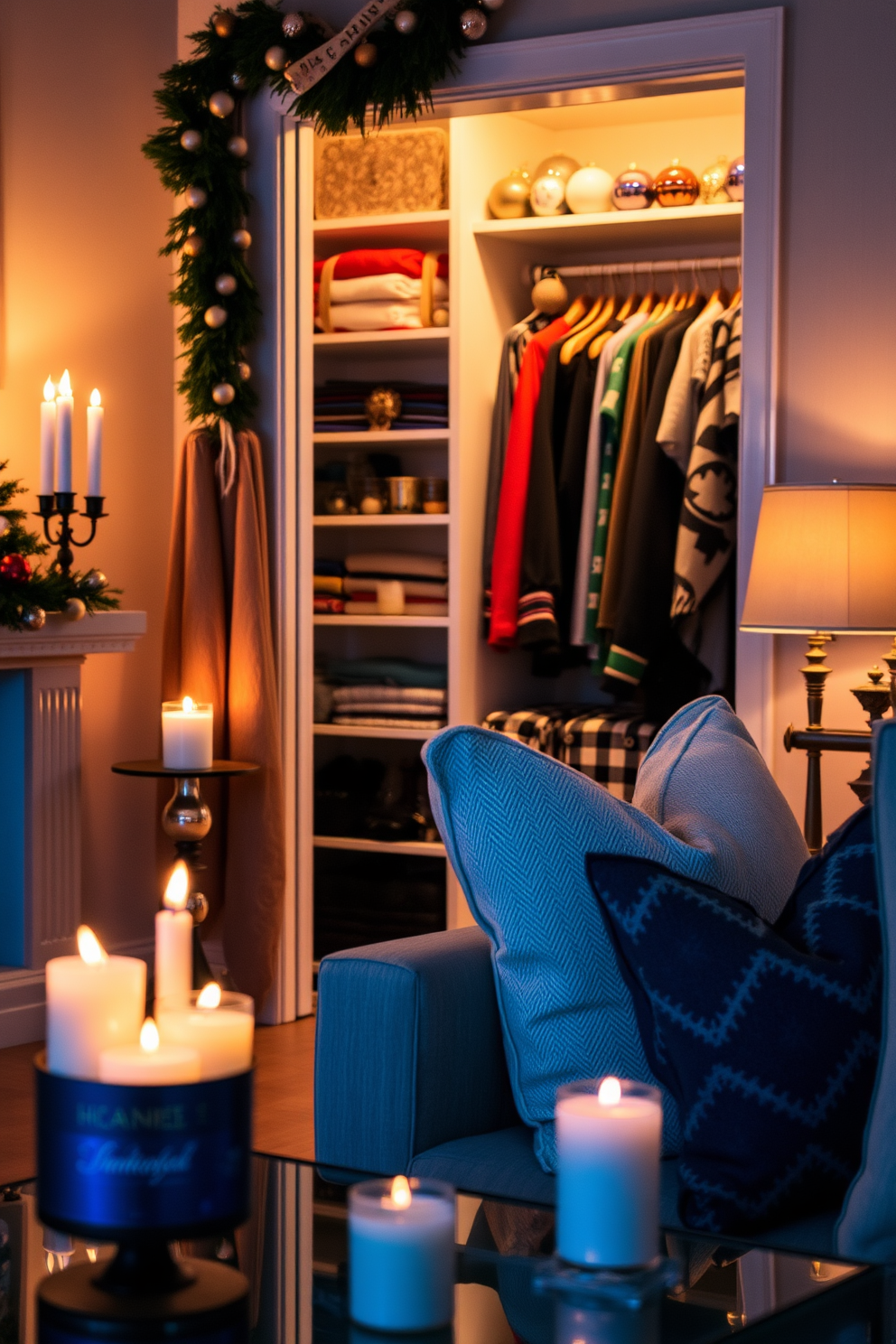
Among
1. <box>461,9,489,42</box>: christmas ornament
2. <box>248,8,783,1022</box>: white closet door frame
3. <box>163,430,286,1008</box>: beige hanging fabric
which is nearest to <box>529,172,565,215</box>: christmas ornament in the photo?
<box>248,8,783,1022</box>: white closet door frame

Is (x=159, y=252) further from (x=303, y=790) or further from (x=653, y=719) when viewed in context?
(x=653, y=719)

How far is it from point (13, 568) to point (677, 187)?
199 centimetres

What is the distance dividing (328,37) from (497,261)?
91 cm

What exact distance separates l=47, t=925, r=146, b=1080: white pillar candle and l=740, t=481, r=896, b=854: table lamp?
2188 mm

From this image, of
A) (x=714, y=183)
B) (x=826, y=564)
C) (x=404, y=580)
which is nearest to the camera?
(x=826, y=564)

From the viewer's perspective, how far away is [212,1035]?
3.24 ft

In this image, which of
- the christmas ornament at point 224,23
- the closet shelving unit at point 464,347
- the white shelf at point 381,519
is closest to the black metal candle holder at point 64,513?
the closet shelving unit at point 464,347

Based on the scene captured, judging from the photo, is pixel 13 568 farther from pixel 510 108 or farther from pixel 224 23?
pixel 510 108

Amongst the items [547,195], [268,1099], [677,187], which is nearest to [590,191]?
[547,195]

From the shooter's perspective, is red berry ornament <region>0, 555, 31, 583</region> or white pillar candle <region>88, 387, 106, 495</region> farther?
white pillar candle <region>88, 387, 106, 495</region>

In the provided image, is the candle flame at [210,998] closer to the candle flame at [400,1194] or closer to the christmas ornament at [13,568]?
the candle flame at [400,1194]

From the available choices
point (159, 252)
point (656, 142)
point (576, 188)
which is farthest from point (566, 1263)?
point (656, 142)

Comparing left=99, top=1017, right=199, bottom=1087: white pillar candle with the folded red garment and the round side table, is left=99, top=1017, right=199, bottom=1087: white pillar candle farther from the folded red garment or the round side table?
the folded red garment

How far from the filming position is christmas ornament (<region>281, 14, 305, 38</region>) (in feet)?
12.3
